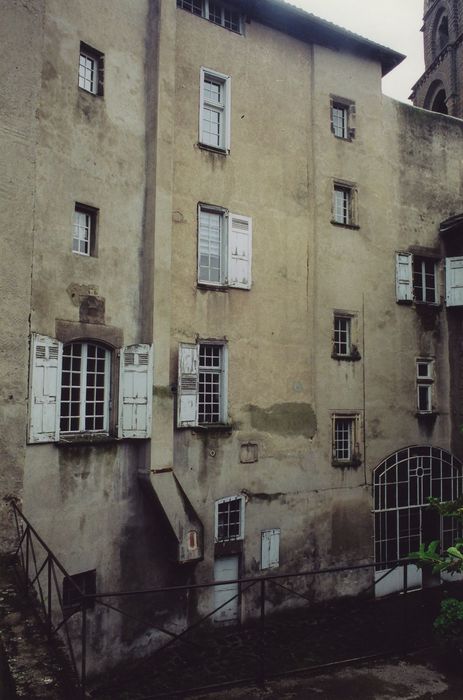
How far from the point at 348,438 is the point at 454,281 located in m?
6.25

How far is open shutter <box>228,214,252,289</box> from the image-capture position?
14617 millimetres

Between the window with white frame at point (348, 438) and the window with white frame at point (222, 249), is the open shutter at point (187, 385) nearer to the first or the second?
the window with white frame at point (222, 249)

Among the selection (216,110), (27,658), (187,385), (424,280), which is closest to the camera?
(27,658)

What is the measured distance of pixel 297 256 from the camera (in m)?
16.0

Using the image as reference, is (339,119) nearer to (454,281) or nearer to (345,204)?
(345,204)

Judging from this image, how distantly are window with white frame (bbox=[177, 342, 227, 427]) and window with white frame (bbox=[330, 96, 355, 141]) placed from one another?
771 centimetres

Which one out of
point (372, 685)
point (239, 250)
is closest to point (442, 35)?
point (239, 250)

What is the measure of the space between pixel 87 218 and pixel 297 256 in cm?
610

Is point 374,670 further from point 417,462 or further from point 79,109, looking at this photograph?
point 79,109

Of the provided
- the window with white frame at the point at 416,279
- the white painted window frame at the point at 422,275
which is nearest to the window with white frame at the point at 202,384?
the window with white frame at the point at 416,279

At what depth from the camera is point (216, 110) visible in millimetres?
14961

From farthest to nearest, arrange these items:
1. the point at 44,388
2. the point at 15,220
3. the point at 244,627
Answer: the point at 244,627, the point at 44,388, the point at 15,220

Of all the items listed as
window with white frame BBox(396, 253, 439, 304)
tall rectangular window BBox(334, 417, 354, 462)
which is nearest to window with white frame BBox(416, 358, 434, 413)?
window with white frame BBox(396, 253, 439, 304)

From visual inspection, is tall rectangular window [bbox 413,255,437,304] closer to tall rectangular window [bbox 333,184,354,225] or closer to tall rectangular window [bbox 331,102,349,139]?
tall rectangular window [bbox 333,184,354,225]
